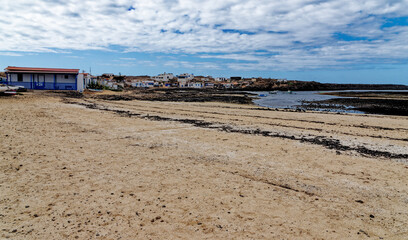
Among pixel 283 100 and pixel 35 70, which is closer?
pixel 35 70

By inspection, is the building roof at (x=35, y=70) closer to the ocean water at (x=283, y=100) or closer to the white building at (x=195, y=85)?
the ocean water at (x=283, y=100)

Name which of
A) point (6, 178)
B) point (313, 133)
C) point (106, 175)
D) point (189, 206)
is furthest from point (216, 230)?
point (313, 133)

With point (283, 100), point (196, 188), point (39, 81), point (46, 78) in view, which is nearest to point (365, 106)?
point (283, 100)

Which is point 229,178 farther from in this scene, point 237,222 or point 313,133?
point 313,133

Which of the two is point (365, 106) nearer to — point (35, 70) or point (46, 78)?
point (46, 78)

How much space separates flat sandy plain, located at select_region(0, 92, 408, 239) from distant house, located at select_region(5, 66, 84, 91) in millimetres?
34954

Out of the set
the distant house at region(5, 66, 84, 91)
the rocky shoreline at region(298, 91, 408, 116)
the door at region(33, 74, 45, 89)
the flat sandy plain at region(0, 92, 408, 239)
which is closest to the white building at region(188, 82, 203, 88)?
the rocky shoreline at region(298, 91, 408, 116)

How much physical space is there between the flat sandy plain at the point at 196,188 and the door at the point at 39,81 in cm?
3608

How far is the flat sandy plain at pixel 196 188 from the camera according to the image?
420 centimetres

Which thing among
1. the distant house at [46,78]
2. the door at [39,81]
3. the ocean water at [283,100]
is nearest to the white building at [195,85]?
the ocean water at [283,100]

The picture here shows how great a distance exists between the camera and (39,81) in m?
41.3

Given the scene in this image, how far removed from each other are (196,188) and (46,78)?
44.6 meters

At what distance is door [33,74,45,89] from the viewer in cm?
4108

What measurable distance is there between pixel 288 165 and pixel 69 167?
6078mm
